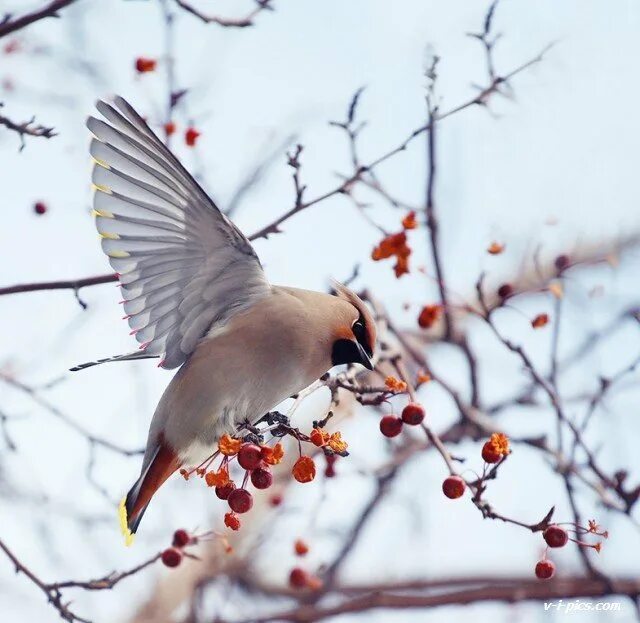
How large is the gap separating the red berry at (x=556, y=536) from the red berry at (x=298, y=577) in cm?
184

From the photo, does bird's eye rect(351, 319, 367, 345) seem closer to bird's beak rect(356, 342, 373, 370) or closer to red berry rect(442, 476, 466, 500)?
bird's beak rect(356, 342, 373, 370)

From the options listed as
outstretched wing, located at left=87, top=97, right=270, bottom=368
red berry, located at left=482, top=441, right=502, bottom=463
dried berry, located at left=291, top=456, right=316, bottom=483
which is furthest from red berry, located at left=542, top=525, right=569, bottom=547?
outstretched wing, located at left=87, top=97, right=270, bottom=368

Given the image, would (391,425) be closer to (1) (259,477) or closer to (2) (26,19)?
(1) (259,477)

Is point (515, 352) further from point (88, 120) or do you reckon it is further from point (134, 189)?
point (88, 120)

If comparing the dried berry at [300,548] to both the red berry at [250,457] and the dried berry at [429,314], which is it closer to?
the dried berry at [429,314]

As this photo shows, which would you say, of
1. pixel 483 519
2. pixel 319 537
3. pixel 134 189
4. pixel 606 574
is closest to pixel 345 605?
pixel 319 537

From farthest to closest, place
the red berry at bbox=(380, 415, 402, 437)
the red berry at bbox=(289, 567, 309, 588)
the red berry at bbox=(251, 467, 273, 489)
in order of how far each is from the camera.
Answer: the red berry at bbox=(289, 567, 309, 588)
the red berry at bbox=(380, 415, 402, 437)
the red berry at bbox=(251, 467, 273, 489)

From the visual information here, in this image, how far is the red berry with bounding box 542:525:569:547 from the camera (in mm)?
2049

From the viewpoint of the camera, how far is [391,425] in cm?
238

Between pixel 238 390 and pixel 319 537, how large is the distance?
6.00ft

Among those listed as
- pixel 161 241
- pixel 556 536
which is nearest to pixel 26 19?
pixel 161 241

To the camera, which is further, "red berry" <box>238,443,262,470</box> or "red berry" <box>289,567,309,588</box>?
"red berry" <box>289,567,309,588</box>

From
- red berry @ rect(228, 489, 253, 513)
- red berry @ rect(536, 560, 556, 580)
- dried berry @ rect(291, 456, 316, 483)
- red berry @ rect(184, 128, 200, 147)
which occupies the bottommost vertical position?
red berry @ rect(536, 560, 556, 580)

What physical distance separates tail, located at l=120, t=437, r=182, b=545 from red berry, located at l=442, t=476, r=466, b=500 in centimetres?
86
